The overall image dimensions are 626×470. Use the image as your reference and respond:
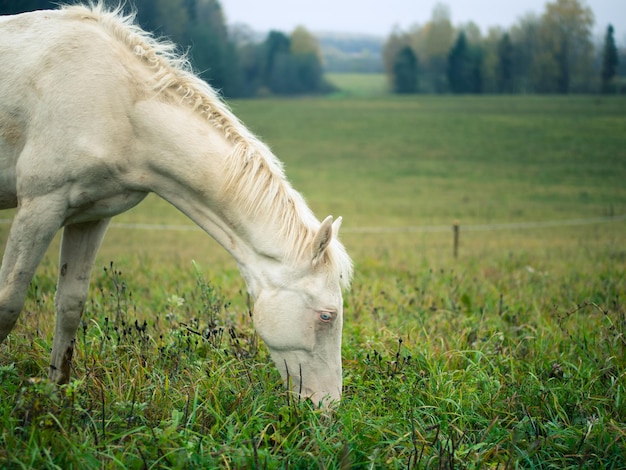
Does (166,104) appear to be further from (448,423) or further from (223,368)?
(448,423)

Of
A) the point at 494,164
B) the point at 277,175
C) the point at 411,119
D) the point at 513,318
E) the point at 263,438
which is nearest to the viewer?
the point at 263,438

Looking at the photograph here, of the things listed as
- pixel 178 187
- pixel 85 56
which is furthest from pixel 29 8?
pixel 178 187

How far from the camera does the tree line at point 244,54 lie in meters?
28.5

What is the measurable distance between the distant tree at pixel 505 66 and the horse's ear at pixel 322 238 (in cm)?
5835

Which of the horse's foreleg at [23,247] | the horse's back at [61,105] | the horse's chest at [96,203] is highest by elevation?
the horse's back at [61,105]

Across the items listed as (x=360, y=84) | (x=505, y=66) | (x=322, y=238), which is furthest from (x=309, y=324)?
(x=360, y=84)

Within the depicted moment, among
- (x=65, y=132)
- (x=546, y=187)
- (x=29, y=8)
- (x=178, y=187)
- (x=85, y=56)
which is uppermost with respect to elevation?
(x=29, y=8)

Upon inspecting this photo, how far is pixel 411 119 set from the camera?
48.7m

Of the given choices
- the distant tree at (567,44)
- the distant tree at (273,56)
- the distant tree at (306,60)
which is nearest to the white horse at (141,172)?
the distant tree at (567,44)

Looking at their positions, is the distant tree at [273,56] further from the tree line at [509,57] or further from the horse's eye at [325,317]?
the horse's eye at [325,317]

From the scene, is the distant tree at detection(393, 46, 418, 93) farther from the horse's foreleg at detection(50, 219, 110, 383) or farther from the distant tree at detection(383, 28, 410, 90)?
the horse's foreleg at detection(50, 219, 110, 383)

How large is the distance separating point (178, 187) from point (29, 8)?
17.2 ft

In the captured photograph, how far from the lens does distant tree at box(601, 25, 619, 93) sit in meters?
39.6

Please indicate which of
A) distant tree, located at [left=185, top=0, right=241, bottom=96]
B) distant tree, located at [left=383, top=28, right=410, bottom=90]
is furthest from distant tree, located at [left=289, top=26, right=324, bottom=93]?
distant tree, located at [left=185, top=0, right=241, bottom=96]
